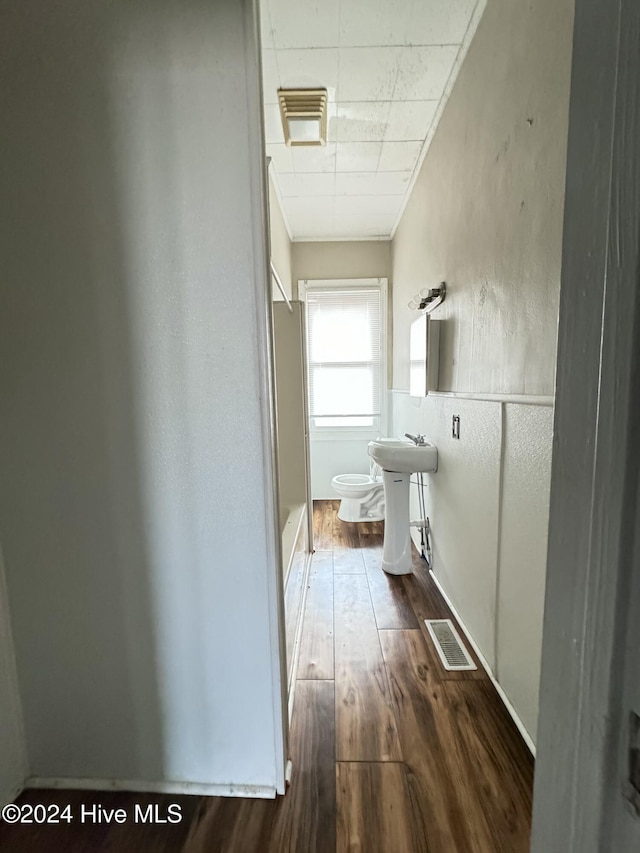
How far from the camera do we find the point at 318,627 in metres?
2.10

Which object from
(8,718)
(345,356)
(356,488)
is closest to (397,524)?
(356,488)

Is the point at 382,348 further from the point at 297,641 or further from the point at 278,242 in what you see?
the point at 297,641

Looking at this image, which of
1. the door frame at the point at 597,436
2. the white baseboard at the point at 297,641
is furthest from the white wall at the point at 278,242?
the door frame at the point at 597,436

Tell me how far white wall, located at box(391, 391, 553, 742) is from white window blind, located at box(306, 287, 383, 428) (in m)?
1.94

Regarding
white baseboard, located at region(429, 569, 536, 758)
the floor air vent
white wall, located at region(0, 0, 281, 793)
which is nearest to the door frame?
white wall, located at region(0, 0, 281, 793)

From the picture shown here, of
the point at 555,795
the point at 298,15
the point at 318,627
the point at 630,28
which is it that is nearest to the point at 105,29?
the point at 298,15

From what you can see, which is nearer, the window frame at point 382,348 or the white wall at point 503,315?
the white wall at point 503,315

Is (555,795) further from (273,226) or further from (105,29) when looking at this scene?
(273,226)

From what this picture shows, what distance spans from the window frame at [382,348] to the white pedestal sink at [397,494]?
5.29ft

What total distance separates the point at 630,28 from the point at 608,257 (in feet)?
0.61

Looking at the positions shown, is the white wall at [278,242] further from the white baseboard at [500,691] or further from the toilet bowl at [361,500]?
the white baseboard at [500,691]

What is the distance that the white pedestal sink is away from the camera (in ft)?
8.27

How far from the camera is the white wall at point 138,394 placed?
1.03m

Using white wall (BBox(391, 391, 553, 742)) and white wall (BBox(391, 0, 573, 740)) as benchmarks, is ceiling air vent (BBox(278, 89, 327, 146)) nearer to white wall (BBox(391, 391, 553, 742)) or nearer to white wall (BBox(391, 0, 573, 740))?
white wall (BBox(391, 0, 573, 740))
